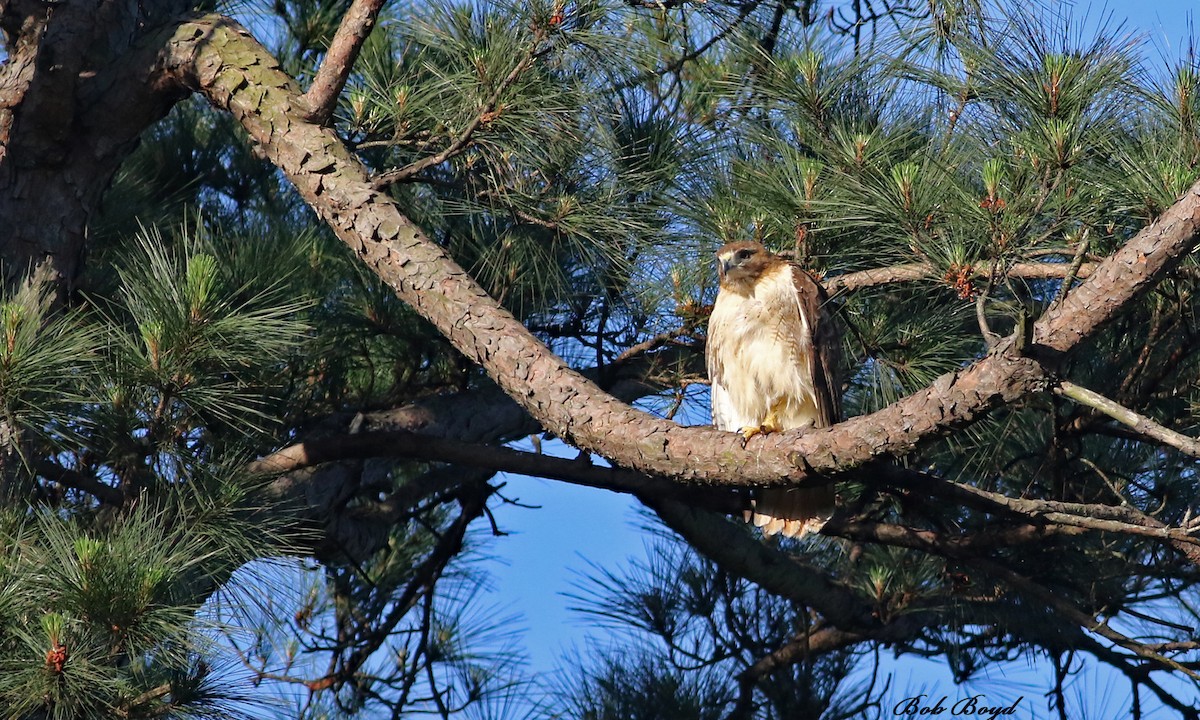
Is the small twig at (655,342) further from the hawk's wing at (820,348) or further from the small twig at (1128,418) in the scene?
the small twig at (1128,418)

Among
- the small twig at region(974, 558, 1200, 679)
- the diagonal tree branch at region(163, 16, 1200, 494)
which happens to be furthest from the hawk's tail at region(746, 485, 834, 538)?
the diagonal tree branch at region(163, 16, 1200, 494)

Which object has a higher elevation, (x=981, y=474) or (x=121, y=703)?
(x=981, y=474)

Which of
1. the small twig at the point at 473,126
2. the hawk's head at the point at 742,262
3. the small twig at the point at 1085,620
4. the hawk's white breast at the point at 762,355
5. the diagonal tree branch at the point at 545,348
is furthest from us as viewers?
the hawk's white breast at the point at 762,355

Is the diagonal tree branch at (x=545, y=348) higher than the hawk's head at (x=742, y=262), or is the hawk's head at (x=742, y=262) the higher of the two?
the hawk's head at (x=742, y=262)

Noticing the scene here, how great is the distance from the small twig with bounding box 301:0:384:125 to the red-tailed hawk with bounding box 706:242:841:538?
1.07 metres

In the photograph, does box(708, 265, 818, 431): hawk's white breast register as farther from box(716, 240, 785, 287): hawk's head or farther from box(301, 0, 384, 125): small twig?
box(301, 0, 384, 125): small twig

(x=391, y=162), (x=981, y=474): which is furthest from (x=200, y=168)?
(x=981, y=474)

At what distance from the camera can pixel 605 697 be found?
4141 mm

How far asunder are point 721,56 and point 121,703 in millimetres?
2624

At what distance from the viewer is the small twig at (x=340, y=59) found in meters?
2.70

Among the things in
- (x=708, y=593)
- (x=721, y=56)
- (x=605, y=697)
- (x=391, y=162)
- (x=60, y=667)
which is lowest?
(x=60, y=667)

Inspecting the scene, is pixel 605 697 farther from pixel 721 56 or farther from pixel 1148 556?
pixel 721 56

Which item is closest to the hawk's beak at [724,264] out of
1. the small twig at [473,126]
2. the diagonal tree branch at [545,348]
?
the small twig at [473,126]

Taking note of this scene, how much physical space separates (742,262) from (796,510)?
0.66m
